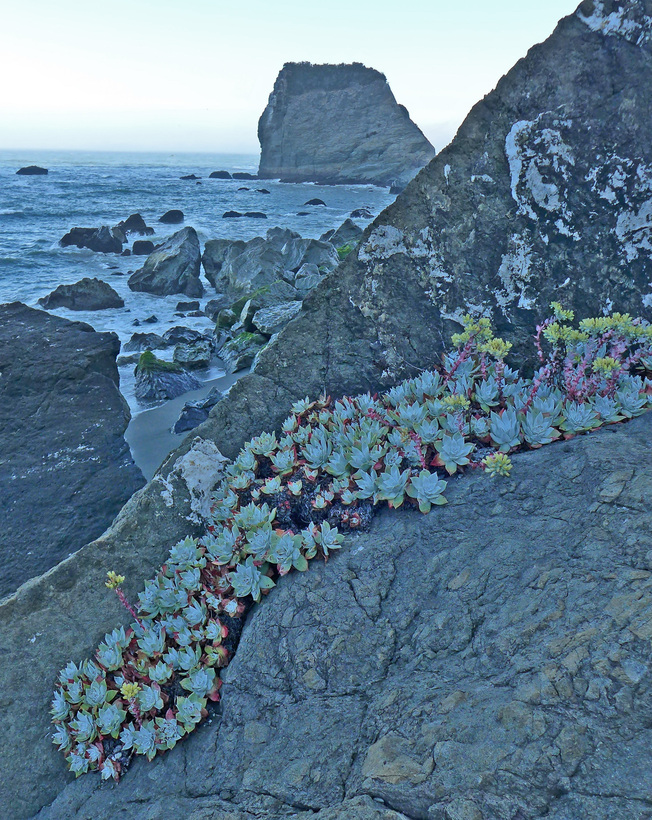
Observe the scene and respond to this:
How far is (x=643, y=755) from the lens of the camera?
66.9 inches

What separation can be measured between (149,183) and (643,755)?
233 feet

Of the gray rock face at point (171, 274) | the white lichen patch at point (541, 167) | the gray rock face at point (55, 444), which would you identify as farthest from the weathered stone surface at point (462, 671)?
the gray rock face at point (171, 274)

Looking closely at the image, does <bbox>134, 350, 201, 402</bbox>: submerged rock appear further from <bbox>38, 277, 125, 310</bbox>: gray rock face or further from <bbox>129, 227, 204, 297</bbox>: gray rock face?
<bbox>129, 227, 204, 297</bbox>: gray rock face

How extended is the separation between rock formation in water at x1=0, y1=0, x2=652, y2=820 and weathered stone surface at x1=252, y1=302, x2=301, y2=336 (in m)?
6.76

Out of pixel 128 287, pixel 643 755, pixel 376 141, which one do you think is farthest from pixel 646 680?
pixel 376 141

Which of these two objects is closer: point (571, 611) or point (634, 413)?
point (571, 611)

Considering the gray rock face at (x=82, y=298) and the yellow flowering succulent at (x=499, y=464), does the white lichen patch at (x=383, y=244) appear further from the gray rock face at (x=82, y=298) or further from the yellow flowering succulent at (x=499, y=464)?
the gray rock face at (x=82, y=298)

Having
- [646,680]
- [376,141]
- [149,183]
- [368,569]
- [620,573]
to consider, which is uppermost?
[376,141]

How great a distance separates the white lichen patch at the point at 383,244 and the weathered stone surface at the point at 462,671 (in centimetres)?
186

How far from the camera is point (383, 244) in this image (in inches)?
167

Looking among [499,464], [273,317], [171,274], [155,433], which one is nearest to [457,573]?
[499,464]

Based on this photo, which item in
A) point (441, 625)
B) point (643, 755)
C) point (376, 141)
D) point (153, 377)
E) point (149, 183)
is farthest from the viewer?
point (376, 141)

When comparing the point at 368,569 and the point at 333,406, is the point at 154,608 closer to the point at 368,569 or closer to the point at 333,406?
the point at 368,569

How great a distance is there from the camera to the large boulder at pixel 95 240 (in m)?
26.7
